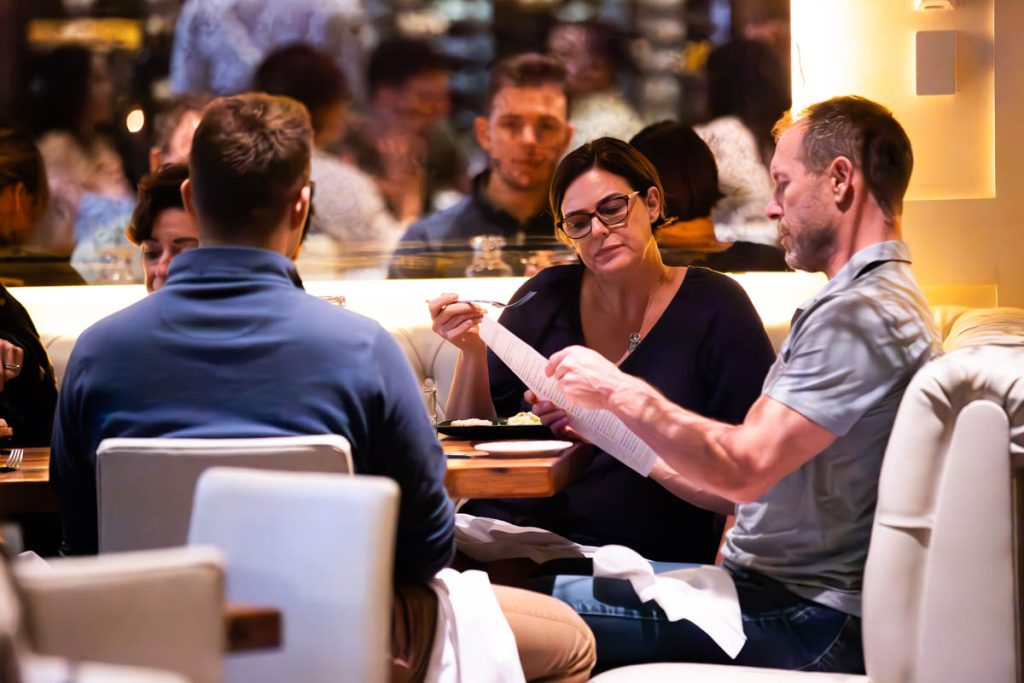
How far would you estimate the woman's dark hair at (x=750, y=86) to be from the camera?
14.2 feet

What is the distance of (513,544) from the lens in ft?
7.84

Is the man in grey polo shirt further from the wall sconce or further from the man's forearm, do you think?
the wall sconce

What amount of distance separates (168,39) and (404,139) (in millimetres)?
988

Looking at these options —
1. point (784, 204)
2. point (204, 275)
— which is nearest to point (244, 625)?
point (204, 275)

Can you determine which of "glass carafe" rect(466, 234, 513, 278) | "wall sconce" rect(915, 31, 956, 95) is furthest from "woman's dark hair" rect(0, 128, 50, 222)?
"wall sconce" rect(915, 31, 956, 95)

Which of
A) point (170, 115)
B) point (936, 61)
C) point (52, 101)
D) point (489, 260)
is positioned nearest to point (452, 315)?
point (489, 260)

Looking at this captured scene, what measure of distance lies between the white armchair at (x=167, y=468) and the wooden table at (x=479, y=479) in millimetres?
579

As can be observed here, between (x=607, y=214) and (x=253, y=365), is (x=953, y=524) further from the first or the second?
(x=607, y=214)

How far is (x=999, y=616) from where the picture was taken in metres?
1.62

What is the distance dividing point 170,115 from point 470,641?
3.32m

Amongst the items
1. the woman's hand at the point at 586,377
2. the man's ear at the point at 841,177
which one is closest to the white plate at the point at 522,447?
the woman's hand at the point at 586,377

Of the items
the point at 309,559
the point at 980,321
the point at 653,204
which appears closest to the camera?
the point at 309,559

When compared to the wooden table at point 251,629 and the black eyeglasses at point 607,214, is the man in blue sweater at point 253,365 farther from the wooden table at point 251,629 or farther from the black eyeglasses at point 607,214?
the black eyeglasses at point 607,214

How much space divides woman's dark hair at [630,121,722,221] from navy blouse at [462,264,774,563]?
160 cm
